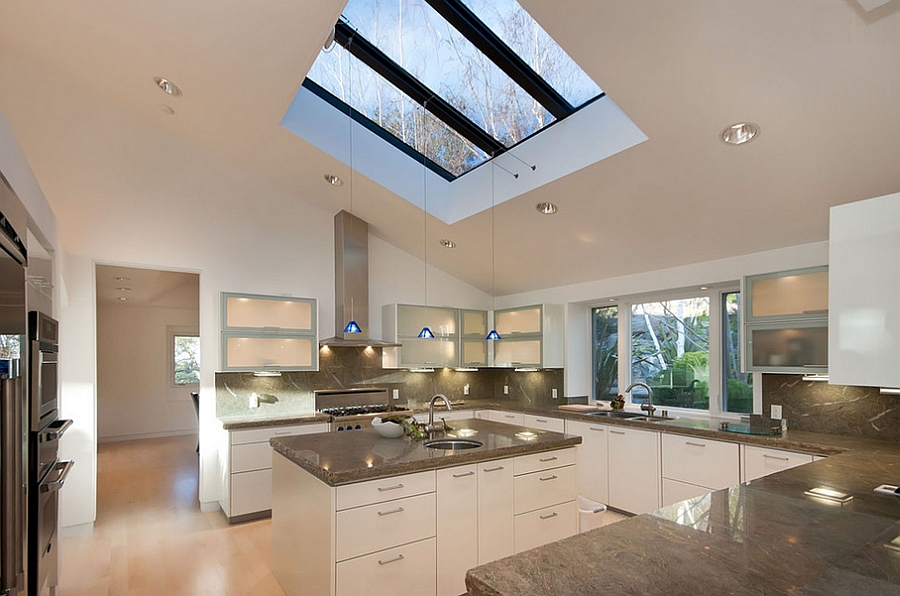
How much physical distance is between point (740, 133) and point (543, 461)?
2160 millimetres

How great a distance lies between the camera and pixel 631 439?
4.14 m

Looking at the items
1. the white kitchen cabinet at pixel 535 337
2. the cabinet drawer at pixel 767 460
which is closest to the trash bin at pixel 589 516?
the cabinet drawer at pixel 767 460

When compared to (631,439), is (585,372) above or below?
above

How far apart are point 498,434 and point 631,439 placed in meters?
1.47

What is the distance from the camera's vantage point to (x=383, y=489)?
2.42 meters

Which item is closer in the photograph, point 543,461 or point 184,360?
point 543,461

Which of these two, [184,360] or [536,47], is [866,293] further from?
[184,360]

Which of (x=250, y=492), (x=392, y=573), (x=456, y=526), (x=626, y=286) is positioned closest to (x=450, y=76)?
(x=626, y=286)

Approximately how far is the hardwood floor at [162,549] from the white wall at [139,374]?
3460 millimetres

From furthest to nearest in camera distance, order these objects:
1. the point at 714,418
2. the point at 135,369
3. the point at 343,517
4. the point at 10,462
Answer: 1. the point at 135,369
2. the point at 714,418
3. the point at 343,517
4. the point at 10,462

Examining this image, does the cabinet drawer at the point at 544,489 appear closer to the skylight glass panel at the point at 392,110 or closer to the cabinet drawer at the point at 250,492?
the cabinet drawer at the point at 250,492

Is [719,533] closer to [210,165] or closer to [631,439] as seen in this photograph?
[631,439]

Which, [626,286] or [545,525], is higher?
[626,286]

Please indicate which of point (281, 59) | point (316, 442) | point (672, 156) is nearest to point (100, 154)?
point (281, 59)
